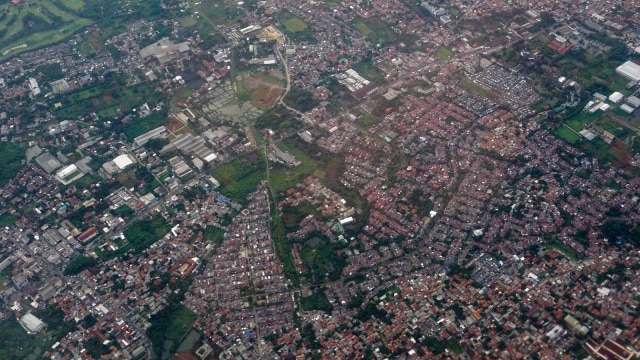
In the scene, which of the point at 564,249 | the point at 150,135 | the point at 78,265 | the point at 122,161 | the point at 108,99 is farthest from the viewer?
the point at 108,99

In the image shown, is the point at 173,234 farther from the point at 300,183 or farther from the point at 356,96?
the point at 356,96

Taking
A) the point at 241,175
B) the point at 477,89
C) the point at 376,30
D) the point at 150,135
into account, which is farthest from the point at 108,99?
the point at 477,89

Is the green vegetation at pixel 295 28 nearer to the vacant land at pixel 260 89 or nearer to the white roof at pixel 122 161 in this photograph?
the vacant land at pixel 260 89

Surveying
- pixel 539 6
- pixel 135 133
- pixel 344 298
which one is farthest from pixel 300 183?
pixel 539 6

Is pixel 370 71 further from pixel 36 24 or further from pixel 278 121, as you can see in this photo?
pixel 36 24

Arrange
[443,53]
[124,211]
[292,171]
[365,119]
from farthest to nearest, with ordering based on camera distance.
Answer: [443,53] → [365,119] → [292,171] → [124,211]

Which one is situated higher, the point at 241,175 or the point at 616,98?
the point at 616,98

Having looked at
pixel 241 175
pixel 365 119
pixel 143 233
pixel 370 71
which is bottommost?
pixel 143 233

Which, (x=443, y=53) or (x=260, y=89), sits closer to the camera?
(x=260, y=89)
